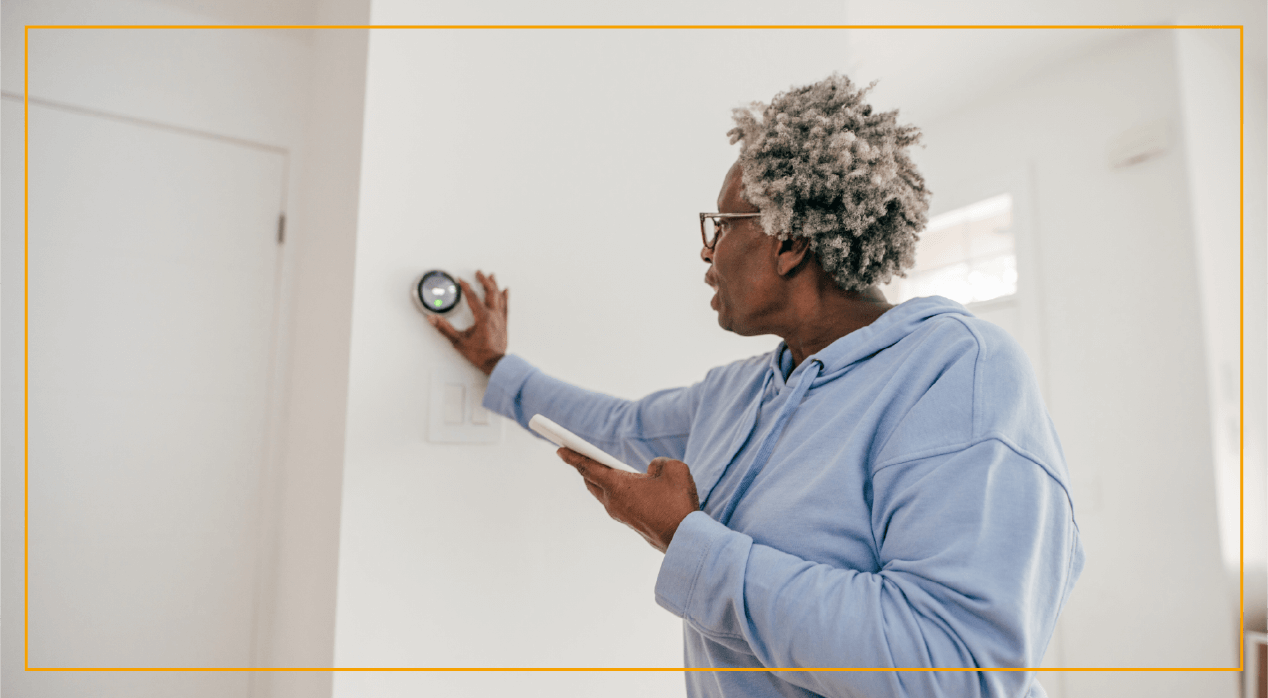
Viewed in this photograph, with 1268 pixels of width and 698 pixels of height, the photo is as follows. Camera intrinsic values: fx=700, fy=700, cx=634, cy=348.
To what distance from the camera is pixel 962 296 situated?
283 centimetres

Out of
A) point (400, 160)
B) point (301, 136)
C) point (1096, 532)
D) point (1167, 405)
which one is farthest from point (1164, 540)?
point (301, 136)

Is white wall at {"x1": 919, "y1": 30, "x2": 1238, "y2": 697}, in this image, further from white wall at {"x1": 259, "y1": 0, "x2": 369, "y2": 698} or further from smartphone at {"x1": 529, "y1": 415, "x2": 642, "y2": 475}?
white wall at {"x1": 259, "y1": 0, "x2": 369, "y2": 698}

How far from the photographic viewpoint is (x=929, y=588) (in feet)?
1.83

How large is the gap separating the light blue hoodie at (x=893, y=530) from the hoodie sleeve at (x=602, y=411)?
28 cm

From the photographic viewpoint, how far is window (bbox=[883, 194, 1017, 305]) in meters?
2.64

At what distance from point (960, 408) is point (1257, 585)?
210 centimetres

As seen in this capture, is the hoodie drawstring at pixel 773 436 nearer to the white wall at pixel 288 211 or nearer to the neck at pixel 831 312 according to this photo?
the neck at pixel 831 312

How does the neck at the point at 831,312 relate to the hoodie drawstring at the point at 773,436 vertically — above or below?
above

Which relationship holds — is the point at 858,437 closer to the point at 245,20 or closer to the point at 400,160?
the point at 400,160

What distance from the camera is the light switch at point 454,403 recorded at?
1.10 m

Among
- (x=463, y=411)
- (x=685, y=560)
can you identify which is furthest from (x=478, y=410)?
(x=685, y=560)

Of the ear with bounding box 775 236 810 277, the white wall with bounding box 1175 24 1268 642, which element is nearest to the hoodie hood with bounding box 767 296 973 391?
the ear with bounding box 775 236 810 277


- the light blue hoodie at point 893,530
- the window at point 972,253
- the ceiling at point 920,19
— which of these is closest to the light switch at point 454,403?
the light blue hoodie at point 893,530

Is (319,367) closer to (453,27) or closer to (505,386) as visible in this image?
(505,386)
